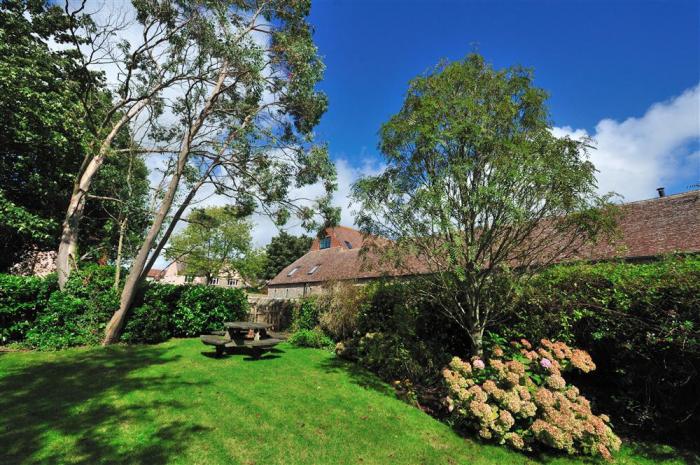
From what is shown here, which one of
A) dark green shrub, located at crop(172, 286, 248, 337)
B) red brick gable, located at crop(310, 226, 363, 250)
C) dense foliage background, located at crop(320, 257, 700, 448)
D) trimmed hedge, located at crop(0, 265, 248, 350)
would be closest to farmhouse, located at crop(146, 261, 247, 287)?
dark green shrub, located at crop(172, 286, 248, 337)

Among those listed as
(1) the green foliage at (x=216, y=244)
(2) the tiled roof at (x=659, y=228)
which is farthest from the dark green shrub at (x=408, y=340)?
(1) the green foliage at (x=216, y=244)

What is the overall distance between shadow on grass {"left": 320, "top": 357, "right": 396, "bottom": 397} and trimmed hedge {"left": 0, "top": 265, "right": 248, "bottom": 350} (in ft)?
22.0

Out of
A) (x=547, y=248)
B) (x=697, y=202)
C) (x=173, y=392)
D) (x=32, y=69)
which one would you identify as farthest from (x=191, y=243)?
(x=697, y=202)

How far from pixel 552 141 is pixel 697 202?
48.6 ft

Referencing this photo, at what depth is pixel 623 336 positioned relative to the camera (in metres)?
5.57

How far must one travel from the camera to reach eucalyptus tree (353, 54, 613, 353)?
5578mm

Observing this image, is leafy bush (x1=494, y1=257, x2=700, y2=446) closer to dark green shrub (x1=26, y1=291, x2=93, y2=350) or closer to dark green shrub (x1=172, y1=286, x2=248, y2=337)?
dark green shrub (x1=172, y1=286, x2=248, y2=337)

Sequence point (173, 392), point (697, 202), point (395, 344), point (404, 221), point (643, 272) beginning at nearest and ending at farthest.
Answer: point (643, 272)
point (173, 392)
point (404, 221)
point (395, 344)
point (697, 202)

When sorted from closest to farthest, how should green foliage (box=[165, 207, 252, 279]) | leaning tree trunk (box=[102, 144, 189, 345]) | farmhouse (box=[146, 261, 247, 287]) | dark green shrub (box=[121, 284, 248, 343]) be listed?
leaning tree trunk (box=[102, 144, 189, 345]) → dark green shrub (box=[121, 284, 248, 343]) → green foliage (box=[165, 207, 252, 279]) → farmhouse (box=[146, 261, 247, 287])

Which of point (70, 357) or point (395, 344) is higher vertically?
point (395, 344)

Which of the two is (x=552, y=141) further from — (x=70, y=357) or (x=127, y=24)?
(x=127, y=24)

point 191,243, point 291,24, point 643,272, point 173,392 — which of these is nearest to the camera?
point 643,272

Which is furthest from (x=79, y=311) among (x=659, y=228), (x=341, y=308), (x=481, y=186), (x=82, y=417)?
(x=659, y=228)

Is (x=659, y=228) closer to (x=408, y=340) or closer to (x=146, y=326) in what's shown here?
(x=408, y=340)
